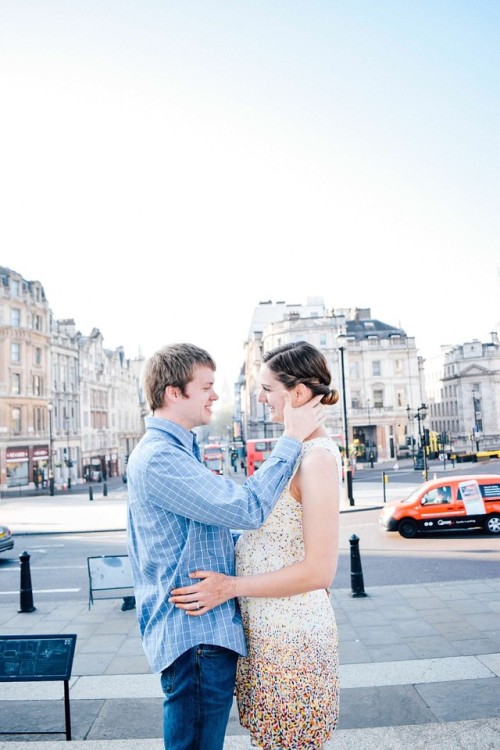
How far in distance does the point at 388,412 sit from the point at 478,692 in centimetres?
6177

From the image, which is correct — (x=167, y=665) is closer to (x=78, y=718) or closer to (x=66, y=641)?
(x=66, y=641)

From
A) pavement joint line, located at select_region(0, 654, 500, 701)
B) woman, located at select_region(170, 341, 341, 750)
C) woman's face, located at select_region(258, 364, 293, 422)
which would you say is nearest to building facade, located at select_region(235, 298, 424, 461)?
pavement joint line, located at select_region(0, 654, 500, 701)

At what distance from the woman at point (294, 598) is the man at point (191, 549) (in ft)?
0.25

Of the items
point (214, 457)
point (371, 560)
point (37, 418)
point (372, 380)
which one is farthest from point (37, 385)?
point (371, 560)

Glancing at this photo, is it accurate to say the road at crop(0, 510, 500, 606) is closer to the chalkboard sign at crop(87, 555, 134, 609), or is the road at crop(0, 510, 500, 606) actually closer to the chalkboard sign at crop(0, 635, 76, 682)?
the chalkboard sign at crop(87, 555, 134, 609)

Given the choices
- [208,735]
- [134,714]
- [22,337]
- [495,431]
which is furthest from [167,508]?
[495,431]

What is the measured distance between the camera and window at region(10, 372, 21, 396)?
158 feet

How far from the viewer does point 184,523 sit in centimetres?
250

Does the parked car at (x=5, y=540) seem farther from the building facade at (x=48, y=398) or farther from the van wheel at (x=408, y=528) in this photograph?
the building facade at (x=48, y=398)

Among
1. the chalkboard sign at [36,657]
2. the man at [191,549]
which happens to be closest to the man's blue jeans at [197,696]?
the man at [191,549]

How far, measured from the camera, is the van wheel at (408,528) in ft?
52.8

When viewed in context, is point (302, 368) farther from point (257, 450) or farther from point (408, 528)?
point (257, 450)

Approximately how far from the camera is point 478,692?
5.75m

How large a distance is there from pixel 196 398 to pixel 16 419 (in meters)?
49.6
